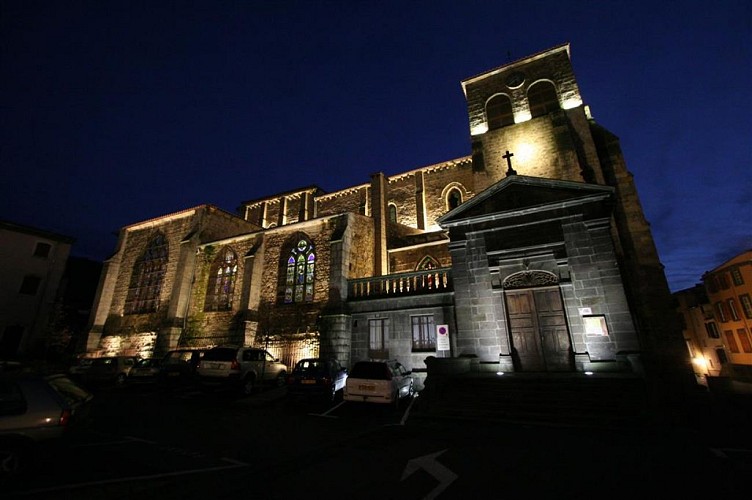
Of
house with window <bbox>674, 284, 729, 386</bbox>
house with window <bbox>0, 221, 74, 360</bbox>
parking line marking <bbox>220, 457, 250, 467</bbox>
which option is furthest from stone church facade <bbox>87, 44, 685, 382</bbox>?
house with window <bbox>674, 284, 729, 386</bbox>

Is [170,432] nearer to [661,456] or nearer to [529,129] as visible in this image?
[661,456]

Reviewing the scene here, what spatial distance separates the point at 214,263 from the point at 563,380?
20.4 metres

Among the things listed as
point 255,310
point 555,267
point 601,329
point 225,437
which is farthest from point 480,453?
point 255,310

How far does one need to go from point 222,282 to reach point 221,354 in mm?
9732

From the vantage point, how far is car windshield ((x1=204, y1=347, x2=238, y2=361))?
12.2 m

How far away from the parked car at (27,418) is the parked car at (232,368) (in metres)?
7.23

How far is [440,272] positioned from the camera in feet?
47.5

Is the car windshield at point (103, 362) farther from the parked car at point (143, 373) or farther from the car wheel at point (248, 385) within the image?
the car wheel at point (248, 385)

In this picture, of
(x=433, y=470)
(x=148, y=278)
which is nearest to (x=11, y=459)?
(x=433, y=470)

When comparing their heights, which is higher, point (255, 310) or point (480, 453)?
point (255, 310)

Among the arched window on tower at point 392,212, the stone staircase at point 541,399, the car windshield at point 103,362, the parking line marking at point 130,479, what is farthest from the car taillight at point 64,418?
the arched window on tower at point 392,212

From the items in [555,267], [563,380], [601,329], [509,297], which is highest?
[555,267]

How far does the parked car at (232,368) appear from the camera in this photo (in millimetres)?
11875

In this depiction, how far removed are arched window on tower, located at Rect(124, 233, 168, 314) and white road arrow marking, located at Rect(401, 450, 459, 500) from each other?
23182 millimetres
